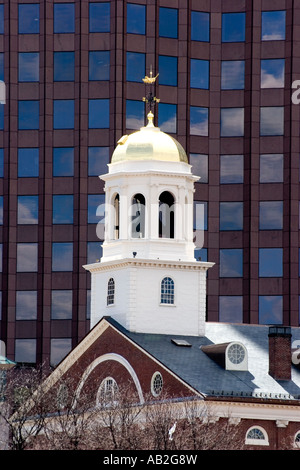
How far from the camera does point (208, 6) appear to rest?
542ft

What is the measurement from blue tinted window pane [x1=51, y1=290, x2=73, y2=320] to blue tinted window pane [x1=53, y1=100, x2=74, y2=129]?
1435 centimetres

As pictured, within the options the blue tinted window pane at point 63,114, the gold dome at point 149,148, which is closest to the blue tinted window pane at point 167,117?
the blue tinted window pane at point 63,114

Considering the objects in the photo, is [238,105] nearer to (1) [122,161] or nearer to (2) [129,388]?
(1) [122,161]

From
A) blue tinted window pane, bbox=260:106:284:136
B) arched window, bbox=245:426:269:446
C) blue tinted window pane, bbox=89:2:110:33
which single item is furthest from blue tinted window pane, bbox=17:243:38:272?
arched window, bbox=245:426:269:446

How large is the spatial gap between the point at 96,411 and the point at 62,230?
161ft

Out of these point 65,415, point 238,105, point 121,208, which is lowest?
point 65,415

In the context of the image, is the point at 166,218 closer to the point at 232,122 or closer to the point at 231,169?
the point at 231,169

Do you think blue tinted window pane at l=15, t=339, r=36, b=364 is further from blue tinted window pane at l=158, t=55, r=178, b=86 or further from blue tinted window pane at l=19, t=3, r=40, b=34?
blue tinted window pane at l=19, t=3, r=40, b=34

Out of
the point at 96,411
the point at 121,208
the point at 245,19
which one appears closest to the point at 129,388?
the point at 96,411

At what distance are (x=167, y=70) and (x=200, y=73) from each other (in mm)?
3413

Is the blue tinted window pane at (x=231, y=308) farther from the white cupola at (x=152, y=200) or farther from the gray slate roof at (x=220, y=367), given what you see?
the white cupola at (x=152, y=200)

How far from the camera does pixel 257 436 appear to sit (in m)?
113

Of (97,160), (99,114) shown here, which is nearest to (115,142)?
(97,160)

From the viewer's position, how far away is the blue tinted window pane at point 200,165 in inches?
6412
